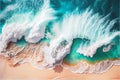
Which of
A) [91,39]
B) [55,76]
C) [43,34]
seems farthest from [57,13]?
[55,76]

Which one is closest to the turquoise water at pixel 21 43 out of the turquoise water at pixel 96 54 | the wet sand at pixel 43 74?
the wet sand at pixel 43 74

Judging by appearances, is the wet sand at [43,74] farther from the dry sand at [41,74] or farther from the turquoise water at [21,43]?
the turquoise water at [21,43]

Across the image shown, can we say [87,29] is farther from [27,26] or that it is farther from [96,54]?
[27,26]

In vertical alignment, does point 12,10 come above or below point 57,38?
above

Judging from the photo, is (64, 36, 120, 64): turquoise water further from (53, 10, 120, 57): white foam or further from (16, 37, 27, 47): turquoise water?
(16, 37, 27, 47): turquoise water

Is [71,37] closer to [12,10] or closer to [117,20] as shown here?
[117,20]

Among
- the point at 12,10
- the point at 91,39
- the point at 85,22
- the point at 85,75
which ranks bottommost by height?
the point at 85,75

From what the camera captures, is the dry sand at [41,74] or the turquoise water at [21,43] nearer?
the dry sand at [41,74]
